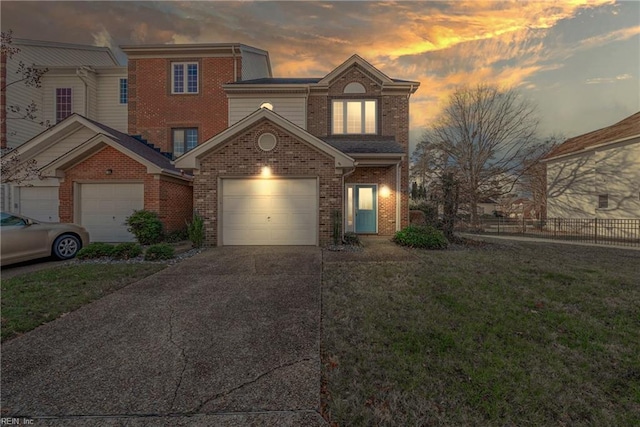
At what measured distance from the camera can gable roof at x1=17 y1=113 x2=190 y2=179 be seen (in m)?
10.3

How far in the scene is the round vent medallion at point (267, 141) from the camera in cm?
991

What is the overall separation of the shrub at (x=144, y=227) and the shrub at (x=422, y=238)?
897 cm

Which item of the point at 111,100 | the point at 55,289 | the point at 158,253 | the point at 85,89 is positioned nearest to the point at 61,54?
the point at 85,89

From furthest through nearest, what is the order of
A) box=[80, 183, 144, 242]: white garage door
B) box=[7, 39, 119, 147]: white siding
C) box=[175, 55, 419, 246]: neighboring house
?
box=[7, 39, 119, 147]: white siding < box=[80, 183, 144, 242]: white garage door < box=[175, 55, 419, 246]: neighboring house

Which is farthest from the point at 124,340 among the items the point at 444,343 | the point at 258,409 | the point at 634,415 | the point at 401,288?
the point at 634,415

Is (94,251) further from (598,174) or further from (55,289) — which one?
(598,174)

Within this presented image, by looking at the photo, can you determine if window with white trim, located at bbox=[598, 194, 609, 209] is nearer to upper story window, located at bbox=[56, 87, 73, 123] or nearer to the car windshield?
the car windshield

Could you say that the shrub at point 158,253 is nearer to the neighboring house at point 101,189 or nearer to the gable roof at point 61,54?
the neighboring house at point 101,189

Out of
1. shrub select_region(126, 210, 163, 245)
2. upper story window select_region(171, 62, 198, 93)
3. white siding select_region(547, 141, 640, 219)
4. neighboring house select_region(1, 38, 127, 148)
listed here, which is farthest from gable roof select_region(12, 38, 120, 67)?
white siding select_region(547, 141, 640, 219)

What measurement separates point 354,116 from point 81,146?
37.1 feet

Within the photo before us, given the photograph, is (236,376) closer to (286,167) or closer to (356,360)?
(356,360)

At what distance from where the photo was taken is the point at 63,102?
17.1 meters

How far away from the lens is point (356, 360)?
9.93 feet

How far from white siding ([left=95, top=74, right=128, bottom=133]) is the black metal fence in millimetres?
23544
